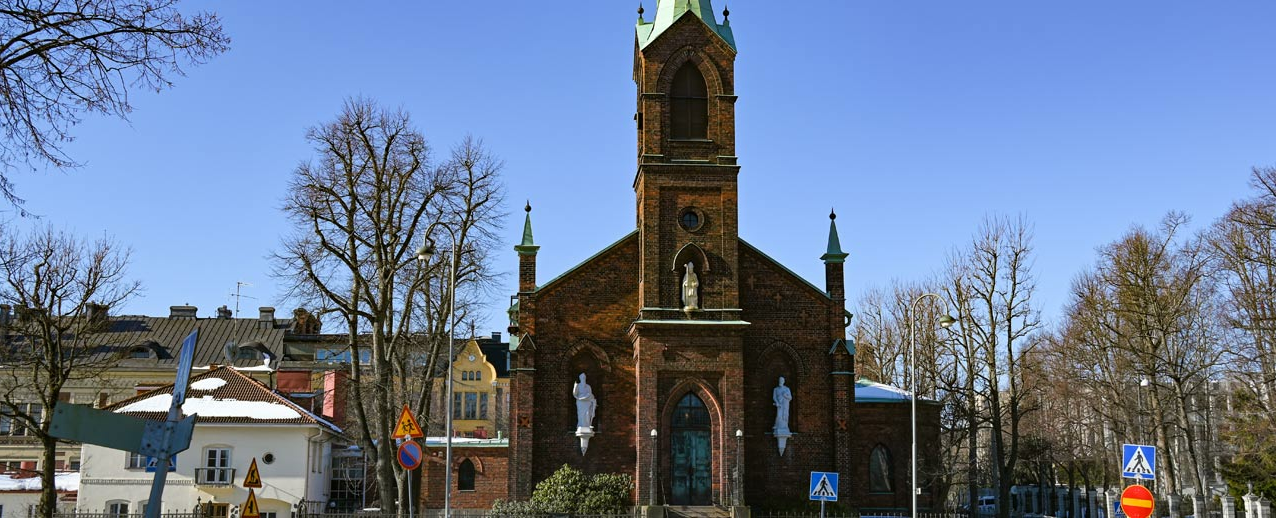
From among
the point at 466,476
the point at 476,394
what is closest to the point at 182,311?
the point at 476,394

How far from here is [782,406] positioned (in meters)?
35.6

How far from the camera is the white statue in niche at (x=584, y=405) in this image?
3522 cm

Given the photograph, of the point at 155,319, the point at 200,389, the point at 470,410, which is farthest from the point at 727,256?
the point at 155,319

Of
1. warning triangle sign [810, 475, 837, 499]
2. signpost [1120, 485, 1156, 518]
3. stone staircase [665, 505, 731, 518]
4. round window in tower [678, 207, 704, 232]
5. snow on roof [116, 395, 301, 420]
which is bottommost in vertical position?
stone staircase [665, 505, 731, 518]

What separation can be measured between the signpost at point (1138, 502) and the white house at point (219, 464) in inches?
1263

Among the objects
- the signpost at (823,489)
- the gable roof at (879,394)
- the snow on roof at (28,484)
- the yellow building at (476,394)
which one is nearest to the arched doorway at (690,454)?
the signpost at (823,489)

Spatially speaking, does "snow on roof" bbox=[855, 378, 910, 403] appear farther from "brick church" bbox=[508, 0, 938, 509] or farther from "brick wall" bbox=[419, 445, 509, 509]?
"brick wall" bbox=[419, 445, 509, 509]

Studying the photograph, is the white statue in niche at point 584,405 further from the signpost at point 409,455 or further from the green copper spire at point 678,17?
the signpost at point 409,455

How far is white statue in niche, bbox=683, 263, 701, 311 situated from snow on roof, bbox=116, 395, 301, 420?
58.0 ft

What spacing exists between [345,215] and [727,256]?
1270cm

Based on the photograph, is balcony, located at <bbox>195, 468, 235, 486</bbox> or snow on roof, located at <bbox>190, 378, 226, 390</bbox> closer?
balcony, located at <bbox>195, 468, 235, 486</bbox>

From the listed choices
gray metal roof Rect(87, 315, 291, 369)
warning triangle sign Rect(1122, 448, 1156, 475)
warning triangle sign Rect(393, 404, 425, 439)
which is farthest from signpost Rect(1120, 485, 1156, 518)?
gray metal roof Rect(87, 315, 291, 369)

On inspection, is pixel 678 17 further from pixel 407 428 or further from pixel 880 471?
pixel 407 428

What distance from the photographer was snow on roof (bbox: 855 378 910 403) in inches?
1526
